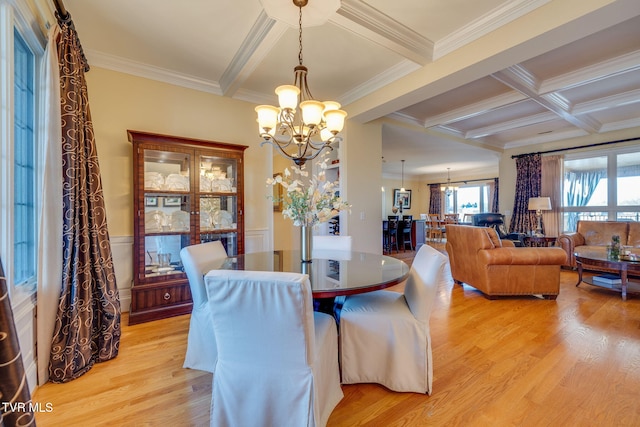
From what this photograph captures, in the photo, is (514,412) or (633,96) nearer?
(514,412)

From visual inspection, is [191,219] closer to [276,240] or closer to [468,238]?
[276,240]

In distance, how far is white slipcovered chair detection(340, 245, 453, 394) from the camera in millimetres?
1729

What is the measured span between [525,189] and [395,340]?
20.1 ft

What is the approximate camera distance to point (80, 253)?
203 cm

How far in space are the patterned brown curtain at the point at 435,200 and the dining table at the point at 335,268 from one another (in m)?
9.78

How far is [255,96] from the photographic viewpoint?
3.66 meters

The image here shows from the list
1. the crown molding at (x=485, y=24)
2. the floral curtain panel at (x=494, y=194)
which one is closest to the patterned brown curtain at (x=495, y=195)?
the floral curtain panel at (x=494, y=194)

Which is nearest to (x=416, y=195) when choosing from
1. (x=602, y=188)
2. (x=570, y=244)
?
(x=602, y=188)

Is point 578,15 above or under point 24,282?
above

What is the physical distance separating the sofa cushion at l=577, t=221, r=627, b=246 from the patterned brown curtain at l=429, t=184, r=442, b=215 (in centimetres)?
622

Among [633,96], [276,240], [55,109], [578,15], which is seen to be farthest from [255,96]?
[633,96]

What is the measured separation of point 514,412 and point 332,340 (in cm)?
108

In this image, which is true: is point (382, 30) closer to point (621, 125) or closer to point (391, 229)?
point (621, 125)

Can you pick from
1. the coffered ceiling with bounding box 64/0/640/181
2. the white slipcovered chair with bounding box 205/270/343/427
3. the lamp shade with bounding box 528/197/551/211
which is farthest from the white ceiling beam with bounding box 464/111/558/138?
the white slipcovered chair with bounding box 205/270/343/427
